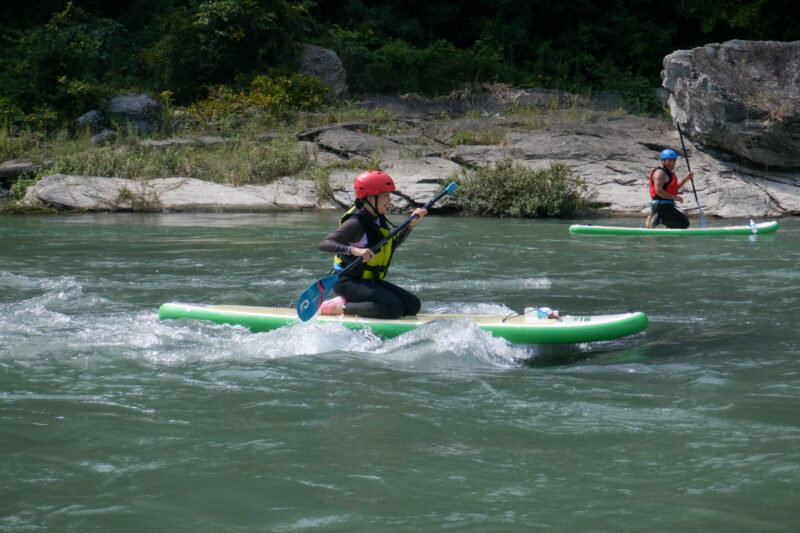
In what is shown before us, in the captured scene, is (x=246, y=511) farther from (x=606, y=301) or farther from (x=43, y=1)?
(x=43, y=1)

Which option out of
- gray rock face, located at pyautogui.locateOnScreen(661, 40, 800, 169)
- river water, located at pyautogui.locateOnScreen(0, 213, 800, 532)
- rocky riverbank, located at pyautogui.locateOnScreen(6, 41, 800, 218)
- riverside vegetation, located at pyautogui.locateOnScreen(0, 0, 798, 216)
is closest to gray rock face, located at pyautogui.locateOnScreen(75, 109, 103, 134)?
riverside vegetation, located at pyautogui.locateOnScreen(0, 0, 798, 216)

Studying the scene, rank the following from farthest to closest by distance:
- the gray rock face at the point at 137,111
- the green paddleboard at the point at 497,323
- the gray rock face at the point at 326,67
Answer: the gray rock face at the point at 326,67 < the gray rock face at the point at 137,111 < the green paddleboard at the point at 497,323

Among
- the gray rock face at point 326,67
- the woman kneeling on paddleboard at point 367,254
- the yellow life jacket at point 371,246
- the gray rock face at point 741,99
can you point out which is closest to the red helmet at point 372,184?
the woman kneeling on paddleboard at point 367,254

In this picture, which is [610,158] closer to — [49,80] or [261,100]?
[261,100]

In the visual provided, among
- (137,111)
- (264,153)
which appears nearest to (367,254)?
(264,153)

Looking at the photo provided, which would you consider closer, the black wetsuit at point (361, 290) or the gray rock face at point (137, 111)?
the black wetsuit at point (361, 290)

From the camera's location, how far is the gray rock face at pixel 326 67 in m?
21.2

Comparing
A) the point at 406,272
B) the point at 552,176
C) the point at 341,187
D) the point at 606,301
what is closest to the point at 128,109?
the point at 341,187

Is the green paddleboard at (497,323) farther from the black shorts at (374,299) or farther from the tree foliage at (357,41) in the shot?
the tree foliage at (357,41)

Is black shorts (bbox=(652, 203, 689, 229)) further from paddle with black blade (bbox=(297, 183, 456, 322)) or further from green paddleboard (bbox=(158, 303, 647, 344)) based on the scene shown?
paddle with black blade (bbox=(297, 183, 456, 322))

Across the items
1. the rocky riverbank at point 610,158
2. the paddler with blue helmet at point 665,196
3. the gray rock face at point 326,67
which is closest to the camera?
the paddler with blue helmet at point 665,196

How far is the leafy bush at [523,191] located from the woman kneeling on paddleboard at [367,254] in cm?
886

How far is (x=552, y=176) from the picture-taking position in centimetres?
1445

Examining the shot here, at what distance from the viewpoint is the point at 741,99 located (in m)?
15.0
